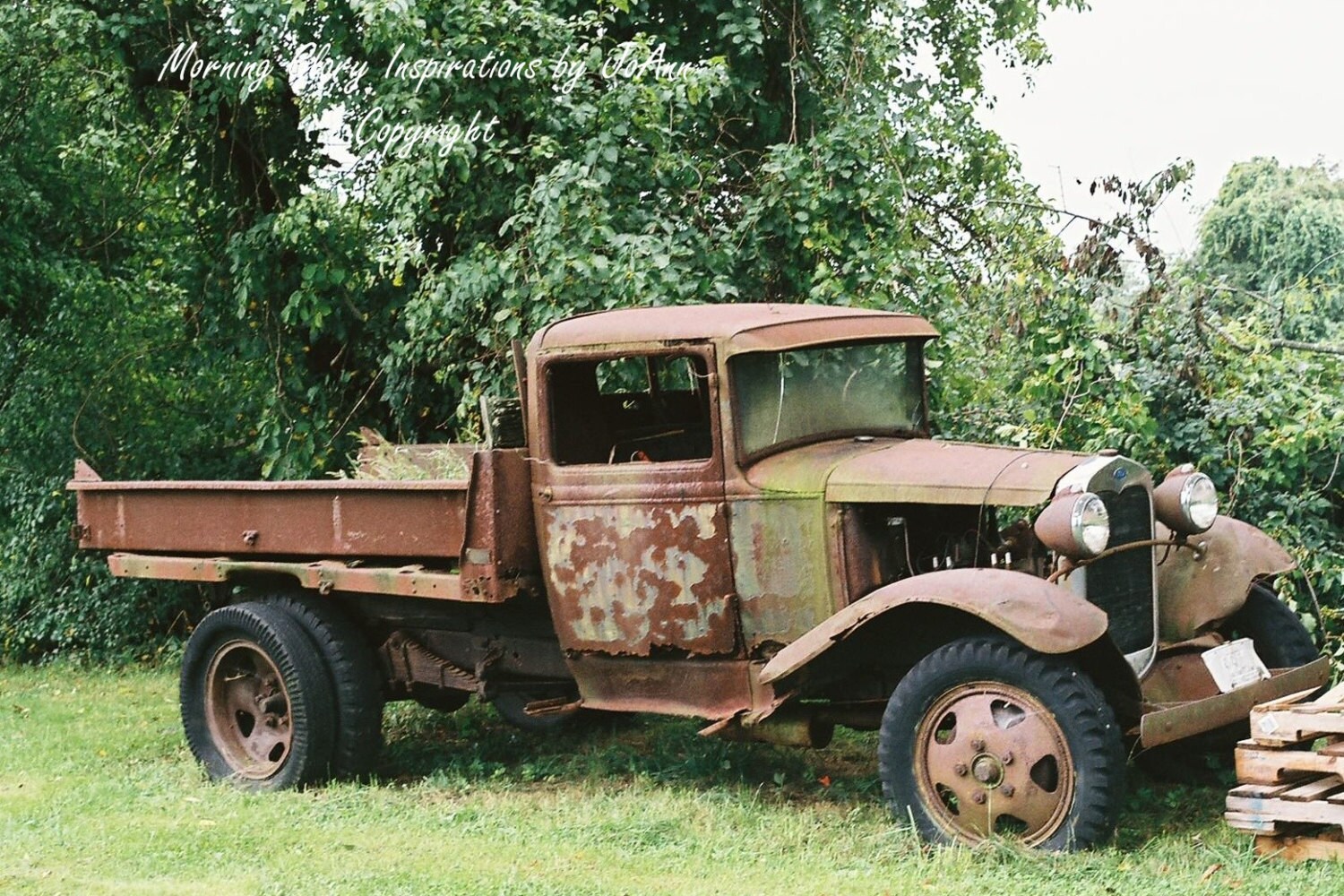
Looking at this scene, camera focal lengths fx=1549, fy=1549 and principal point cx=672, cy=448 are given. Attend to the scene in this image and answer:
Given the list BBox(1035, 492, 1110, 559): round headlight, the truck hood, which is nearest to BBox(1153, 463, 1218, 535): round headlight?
the truck hood

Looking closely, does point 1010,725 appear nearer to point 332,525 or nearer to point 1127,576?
point 1127,576

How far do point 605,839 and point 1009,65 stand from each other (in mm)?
9183

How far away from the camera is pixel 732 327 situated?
5922 mm

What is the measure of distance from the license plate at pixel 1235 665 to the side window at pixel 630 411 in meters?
2.15

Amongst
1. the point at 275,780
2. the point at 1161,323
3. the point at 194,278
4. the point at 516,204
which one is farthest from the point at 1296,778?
the point at 194,278

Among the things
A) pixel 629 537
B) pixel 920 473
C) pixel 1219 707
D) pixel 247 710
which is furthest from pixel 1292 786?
pixel 247 710

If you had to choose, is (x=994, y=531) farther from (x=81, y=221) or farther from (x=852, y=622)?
(x=81, y=221)

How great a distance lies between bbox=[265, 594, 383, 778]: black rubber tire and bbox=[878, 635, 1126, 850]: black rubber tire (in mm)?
2519

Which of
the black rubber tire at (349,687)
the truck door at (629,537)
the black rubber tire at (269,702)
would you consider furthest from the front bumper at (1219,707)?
the black rubber tire at (269,702)

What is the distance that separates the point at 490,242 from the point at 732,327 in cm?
338

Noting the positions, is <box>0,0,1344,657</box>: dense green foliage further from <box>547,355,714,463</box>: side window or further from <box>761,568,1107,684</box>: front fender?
<box>761,568,1107,684</box>: front fender

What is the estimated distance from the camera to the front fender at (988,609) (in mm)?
5059

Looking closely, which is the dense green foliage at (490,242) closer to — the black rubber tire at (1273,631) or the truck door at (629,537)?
the black rubber tire at (1273,631)

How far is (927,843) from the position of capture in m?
5.33
